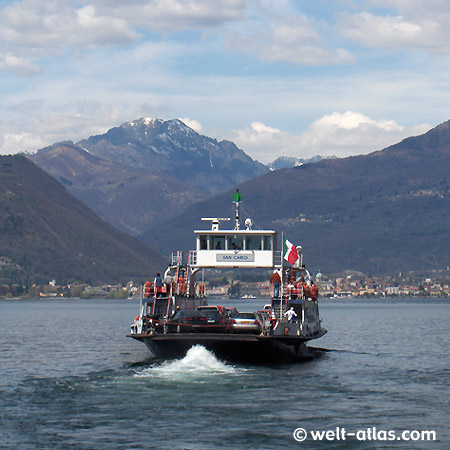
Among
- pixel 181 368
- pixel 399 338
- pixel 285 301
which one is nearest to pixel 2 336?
pixel 399 338

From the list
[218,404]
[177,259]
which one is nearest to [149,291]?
[177,259]

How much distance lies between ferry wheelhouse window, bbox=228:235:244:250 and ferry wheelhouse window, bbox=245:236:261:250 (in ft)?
1.20

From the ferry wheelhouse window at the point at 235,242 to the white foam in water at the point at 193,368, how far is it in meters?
14.7

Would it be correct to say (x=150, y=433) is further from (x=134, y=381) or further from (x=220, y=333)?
(x=220, y=333)

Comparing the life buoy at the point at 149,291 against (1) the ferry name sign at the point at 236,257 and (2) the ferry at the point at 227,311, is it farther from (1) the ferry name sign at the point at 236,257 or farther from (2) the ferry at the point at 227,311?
(1) the ferry name sign at the point at 236,257

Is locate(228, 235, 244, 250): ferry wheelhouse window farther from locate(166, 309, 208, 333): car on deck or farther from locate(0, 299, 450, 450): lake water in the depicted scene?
locate(166, 309, 208, 333): car on deck

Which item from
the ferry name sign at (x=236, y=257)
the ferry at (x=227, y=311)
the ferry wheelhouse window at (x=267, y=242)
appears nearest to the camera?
the ferry at (x=227, y=311)

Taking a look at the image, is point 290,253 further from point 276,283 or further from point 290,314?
point 290,314

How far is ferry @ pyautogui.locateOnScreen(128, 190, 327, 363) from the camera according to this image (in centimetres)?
5934

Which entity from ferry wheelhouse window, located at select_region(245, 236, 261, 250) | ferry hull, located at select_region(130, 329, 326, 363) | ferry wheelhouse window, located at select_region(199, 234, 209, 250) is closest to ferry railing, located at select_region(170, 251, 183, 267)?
ferry wheelhouse window, located at select_region(199, 234, 209, 250)

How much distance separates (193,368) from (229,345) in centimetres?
311

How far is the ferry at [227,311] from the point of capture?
5934 cm

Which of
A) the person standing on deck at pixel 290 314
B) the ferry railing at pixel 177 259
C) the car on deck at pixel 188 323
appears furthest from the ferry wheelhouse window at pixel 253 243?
the car on deck at pixel 188 323

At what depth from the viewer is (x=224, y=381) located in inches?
2052
